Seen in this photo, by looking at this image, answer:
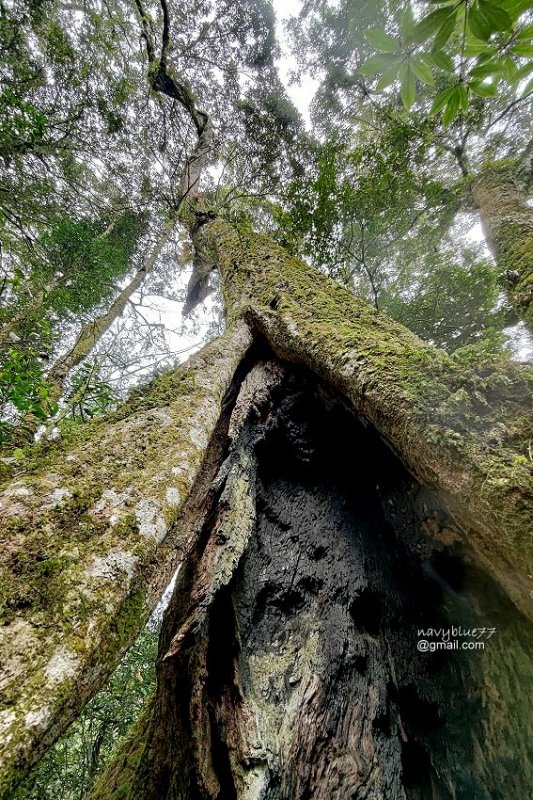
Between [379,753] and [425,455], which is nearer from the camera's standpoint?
[425,455]

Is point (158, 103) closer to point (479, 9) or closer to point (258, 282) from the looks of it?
point (258, 282)

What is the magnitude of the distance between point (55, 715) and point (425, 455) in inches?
66.4

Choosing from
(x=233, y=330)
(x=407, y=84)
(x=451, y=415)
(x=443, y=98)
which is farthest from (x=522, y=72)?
(x=233, y=330)

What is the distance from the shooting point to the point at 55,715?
90cm

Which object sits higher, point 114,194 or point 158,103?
point 158,103

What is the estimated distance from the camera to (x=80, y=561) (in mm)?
1248

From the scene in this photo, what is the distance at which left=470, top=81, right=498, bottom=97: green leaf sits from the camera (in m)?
Result: 1.04

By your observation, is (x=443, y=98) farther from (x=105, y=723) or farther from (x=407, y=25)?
(x=105, y=723)

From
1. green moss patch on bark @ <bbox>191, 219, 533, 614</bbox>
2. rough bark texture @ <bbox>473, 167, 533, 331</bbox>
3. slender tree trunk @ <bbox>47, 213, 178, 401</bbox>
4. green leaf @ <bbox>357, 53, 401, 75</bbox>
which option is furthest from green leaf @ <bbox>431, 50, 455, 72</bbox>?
slender tree trunk @ <bbox>47, 213, 178, 401</bbox>

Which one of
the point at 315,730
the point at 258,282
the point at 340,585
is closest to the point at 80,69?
the point at 258,282

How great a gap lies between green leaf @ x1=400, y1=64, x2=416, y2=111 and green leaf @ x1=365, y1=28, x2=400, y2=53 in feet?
0.20

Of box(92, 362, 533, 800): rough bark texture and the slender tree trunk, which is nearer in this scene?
box(92, 362, 533, 800): rough bark texture

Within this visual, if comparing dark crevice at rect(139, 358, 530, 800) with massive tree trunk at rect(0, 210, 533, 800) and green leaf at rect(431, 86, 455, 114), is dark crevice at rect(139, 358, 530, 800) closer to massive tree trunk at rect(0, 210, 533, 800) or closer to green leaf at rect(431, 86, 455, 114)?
massive tree trunk at rect(0, 210, 533, 800)

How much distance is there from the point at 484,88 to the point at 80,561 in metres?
2.10
